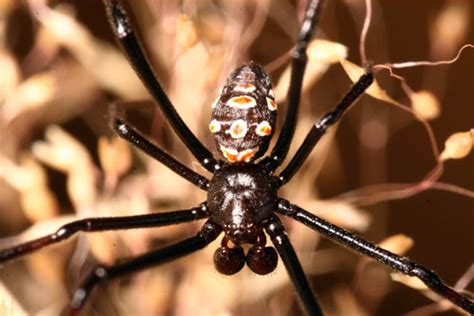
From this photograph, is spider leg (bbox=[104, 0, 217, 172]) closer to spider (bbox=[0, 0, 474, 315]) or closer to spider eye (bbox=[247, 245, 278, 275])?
spider (bbox=[0, 0, 474, 315])

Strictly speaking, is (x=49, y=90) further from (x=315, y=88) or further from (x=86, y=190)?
(x=315, y=88)

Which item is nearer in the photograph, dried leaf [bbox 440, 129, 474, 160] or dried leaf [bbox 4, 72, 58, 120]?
dried leaf [bbox 440, 129, 474, 160]

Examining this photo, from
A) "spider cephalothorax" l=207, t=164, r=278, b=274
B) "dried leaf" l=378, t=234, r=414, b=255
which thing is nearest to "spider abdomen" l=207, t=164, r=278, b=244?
"spider cephalothorax" l=207, t=164, r=278, b=274

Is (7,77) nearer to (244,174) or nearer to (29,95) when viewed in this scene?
(29,95)

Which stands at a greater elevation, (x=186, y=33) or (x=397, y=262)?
(x=186, y=33)

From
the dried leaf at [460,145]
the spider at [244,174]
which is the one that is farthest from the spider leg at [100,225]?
the dried leaf at [460,145]

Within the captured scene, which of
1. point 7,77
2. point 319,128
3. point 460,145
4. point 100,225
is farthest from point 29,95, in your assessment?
point 460,145

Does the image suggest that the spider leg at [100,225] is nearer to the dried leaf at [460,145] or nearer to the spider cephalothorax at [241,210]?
the spider cephalothorax at [241,210]
